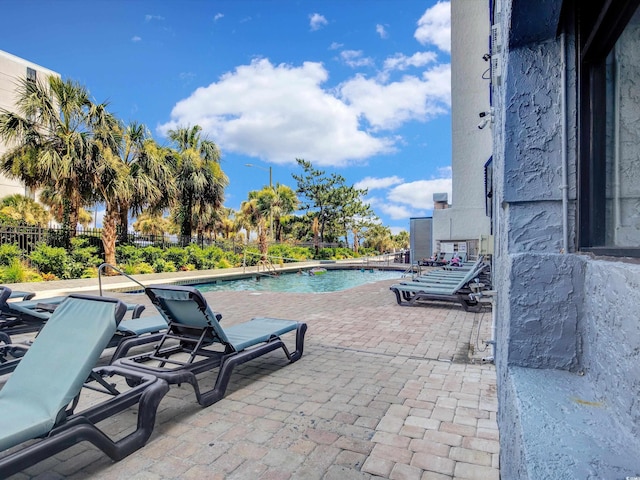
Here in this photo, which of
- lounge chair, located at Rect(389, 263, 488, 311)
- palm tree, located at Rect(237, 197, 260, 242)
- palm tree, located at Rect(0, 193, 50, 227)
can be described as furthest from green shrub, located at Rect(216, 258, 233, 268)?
lounge chair, located at Rect(389, 263, 488, 311)

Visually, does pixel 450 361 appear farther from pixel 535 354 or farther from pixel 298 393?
pixel 535 354

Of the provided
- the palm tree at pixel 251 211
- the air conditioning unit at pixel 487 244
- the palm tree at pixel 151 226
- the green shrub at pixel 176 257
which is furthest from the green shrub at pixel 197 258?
the palm tree at pixel 151 226

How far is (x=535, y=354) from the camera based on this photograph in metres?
1.62

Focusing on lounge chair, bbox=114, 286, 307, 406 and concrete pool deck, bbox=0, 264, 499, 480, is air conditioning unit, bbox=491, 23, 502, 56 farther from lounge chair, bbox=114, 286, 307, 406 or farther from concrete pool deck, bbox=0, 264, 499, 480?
lounge chair, bbox=114, 286, 307, 406

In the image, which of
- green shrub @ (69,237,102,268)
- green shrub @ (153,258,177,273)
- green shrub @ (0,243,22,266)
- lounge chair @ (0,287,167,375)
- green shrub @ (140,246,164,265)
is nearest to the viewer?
lounge chair @ (0,287,167,375)

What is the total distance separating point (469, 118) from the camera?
15.5m

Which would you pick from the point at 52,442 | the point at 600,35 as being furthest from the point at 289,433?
the point at 600,35

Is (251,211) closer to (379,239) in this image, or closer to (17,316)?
(17,316)

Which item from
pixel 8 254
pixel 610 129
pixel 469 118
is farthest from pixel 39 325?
pixel 469 118

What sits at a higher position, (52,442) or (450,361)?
(52,442)

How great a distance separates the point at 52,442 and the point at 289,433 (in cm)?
147

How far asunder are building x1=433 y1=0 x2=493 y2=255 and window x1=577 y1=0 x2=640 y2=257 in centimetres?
1439

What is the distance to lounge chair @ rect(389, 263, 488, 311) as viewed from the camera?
24.2 ft

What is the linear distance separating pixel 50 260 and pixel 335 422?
559 inches
